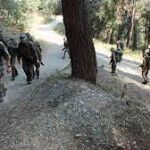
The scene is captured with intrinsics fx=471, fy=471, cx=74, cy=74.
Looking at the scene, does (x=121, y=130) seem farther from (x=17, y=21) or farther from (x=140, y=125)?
(x=17, y=21)

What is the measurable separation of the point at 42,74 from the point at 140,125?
9519 mm

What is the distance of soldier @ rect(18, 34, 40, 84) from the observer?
15.6 metres

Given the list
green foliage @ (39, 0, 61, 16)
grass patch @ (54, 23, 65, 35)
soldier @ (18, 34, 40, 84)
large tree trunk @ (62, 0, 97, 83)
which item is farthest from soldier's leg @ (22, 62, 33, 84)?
green foliage @ (39, 0, 61, 16)

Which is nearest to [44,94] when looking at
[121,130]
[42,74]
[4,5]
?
[121,130]

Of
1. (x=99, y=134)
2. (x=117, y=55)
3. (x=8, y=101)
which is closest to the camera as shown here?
(x=99, y=134)

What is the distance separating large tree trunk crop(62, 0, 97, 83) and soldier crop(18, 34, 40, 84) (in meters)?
3.02

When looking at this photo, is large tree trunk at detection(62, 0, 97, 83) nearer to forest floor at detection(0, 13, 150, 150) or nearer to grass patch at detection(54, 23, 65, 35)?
forest floor at detection(0, 13, 150, 150)

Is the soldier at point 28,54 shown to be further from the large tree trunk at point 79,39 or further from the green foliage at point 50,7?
the green foliage at point 50,7

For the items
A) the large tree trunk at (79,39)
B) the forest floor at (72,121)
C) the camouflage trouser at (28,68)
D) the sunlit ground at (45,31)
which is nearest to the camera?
the forest floor at (72,121)

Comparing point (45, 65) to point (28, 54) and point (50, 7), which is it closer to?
point (28, 54)

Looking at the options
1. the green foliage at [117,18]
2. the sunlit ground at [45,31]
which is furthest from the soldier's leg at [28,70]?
the green foliage at [117,18]

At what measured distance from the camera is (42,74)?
19797 mm

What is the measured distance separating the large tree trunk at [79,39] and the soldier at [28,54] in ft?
9.91

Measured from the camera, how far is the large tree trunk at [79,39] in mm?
12289
